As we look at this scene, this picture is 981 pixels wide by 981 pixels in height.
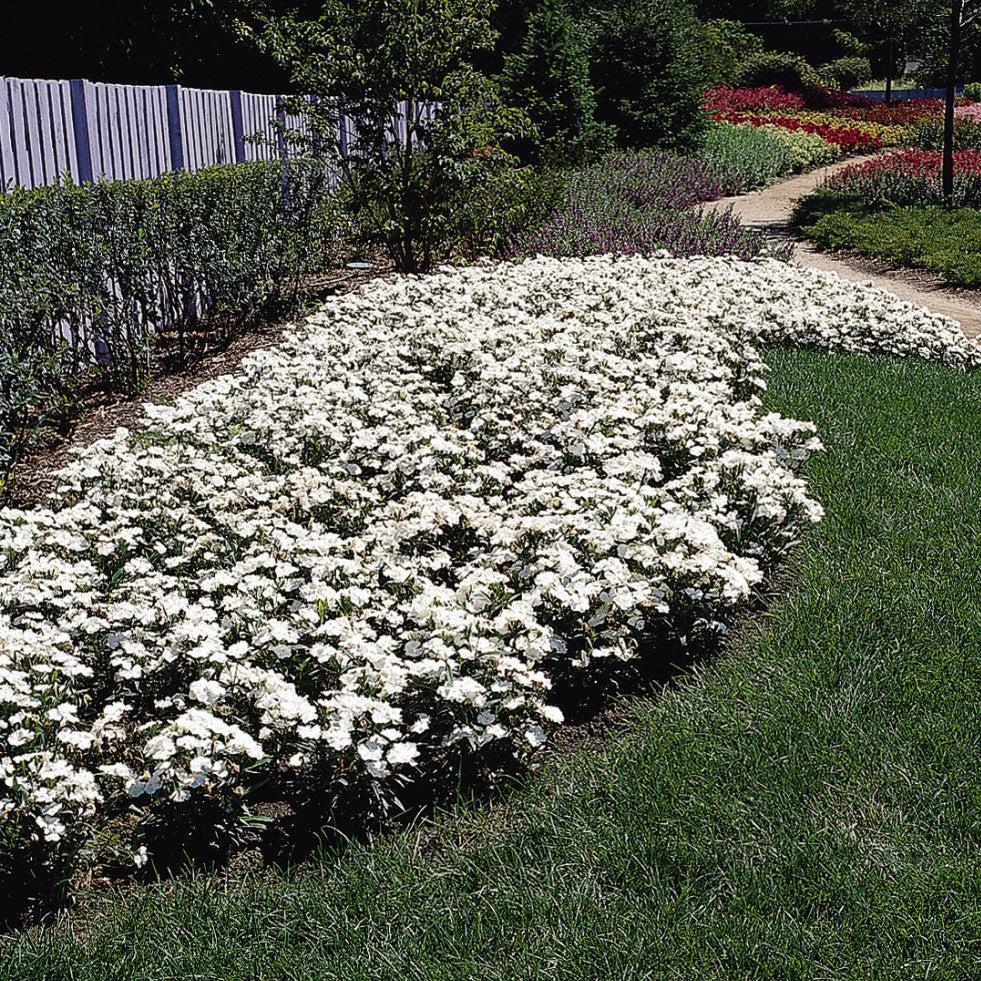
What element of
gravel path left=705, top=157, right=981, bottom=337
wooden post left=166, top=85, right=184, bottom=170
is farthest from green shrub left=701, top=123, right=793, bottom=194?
wooden post left=166, top=85, right=184, bottom=170

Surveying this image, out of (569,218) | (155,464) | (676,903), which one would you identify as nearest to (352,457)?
(155,464)

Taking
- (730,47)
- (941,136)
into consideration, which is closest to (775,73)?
(730,47)

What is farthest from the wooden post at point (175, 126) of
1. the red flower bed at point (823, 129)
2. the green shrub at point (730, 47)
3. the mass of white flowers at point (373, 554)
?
the green shrub at point (730, 47)

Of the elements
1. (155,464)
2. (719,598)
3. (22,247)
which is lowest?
(719,598)

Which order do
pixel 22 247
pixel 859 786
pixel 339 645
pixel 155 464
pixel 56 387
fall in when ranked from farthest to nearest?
1. pixel 56 387
2. pixel 22 247
3. pixel 155 464
4. pixel 339 645
5. pixel 859 786

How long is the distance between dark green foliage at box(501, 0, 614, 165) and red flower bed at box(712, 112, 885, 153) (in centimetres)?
1049

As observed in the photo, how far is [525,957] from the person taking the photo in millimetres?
2568

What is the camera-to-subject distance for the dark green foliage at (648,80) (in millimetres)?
21875

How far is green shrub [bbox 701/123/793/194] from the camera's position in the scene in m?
20.3

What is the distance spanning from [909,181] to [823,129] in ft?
43.3

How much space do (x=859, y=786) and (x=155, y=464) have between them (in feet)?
10.6

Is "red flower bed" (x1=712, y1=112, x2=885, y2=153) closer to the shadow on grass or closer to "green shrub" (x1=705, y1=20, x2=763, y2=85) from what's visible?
"green shrub" (x1=705, y1=20, x2=763, y2=85)

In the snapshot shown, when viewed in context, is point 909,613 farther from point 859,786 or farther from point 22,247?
point 22,247

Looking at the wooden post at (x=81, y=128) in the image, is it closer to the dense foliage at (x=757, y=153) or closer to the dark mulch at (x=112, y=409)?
the dark mulch at (x=112, y=409)
